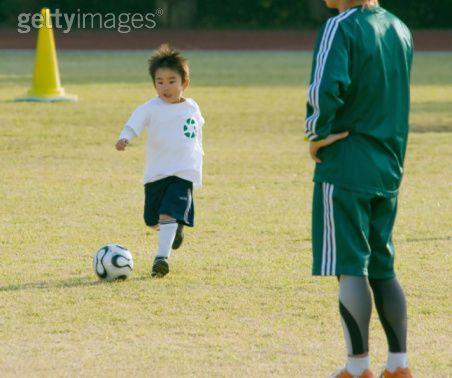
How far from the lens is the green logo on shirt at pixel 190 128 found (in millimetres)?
6957

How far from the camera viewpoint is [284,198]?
9.68 m

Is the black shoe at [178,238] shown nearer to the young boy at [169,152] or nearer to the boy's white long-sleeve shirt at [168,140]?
the young boy at [169,152]

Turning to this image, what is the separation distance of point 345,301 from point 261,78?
17996 mm

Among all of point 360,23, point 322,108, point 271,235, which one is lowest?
point 271,235

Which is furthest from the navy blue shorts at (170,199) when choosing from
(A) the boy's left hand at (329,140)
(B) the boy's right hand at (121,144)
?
(A) the boy's left hand at (329,140)

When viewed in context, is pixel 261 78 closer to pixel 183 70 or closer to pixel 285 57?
pixel 285 57

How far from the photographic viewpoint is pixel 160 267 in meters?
6.74

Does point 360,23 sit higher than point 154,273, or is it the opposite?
point 360,23

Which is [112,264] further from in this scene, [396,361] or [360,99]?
[360,99]

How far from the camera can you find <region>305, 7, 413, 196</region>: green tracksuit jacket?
14.5 ft

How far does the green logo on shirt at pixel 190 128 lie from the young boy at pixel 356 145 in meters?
2.44

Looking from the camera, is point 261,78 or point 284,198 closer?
point 284,198

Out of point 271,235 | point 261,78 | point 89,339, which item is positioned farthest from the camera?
point 261,78

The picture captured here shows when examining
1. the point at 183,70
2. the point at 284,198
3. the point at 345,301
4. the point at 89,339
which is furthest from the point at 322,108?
the point at 284,198
